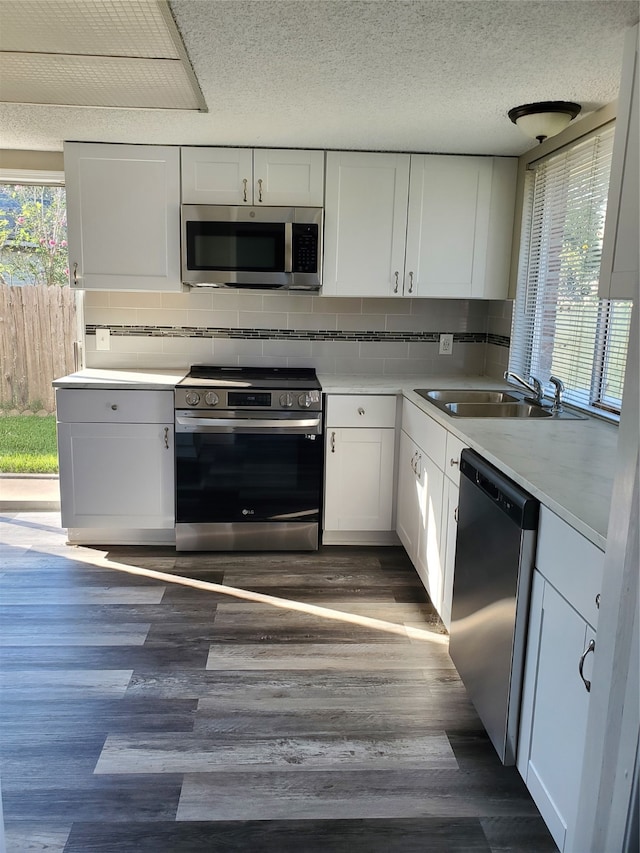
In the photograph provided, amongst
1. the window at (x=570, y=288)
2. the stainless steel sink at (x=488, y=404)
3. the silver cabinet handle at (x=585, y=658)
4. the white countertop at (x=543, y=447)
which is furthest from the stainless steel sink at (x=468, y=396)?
the silver cabinet handle at (x=585, y=658)

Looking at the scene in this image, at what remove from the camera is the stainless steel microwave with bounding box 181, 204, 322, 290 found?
340 cm

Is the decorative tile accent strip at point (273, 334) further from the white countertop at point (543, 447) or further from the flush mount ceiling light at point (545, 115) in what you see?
the flush mount ceiling light at point (545, 115)

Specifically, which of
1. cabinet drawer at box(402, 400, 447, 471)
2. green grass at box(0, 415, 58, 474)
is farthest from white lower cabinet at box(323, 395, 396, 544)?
green grass at box(0, 415, 58, 474)

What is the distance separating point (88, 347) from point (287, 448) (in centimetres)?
143

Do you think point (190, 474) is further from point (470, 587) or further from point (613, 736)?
point (613, 736)

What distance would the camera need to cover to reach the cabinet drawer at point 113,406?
10.9 ft

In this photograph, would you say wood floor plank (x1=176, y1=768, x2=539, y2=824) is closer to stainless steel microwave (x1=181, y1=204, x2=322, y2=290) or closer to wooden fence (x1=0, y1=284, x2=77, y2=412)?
stainless steel microwave (x1=181, y1=204, x2=322, y2=290)

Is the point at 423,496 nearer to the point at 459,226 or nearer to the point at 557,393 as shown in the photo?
the point at 557,393

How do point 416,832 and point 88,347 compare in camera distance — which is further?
point 88,347

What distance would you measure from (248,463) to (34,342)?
63.8 inches

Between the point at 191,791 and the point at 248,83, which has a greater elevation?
the point at 248,83

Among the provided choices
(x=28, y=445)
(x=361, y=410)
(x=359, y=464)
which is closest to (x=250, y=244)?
(x=361, y=410)

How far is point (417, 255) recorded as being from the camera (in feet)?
11.6

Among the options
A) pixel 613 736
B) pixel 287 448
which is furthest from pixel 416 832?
pixel 287 448
